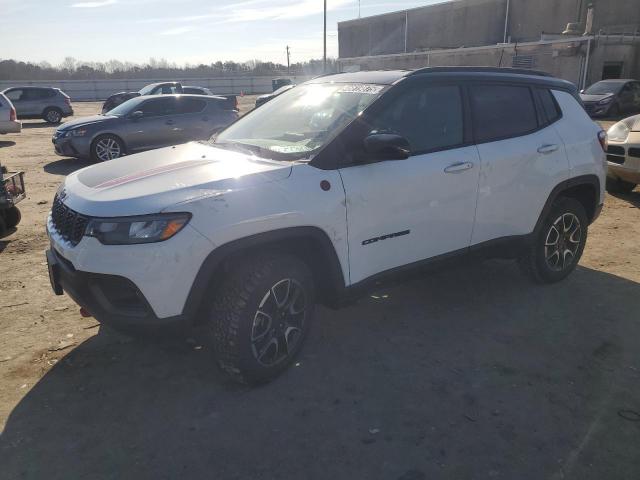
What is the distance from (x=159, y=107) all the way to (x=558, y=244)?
9.54 m

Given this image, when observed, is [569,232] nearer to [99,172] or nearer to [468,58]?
[99,172]

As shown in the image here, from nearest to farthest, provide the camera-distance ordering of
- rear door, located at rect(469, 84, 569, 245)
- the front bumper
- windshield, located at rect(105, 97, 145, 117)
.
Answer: rear door, located at rect(469, 84, 569, 245) < the front bumper < windshield, located at rect(105, 97, 145, 117)

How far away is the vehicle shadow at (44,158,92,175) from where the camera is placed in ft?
34.7

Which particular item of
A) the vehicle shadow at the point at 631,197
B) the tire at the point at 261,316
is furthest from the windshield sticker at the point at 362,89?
the vehicle shadow at the point at 631,197

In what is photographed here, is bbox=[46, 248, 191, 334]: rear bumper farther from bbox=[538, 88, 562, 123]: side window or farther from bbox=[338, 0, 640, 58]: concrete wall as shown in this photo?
bbox=[338, 0, 640, 58]: concrete wall

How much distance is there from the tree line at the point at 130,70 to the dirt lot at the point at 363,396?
51812 mm

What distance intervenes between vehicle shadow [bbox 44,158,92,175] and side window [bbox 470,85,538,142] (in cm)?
882

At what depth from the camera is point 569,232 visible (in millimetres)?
4734

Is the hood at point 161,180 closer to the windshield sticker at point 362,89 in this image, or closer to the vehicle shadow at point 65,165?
the windshield sticker at point 362,89

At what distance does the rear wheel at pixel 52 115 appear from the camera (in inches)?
890

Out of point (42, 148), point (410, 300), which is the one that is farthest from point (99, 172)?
point (42, 148)

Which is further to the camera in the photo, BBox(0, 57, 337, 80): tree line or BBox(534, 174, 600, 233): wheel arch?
BBox(0, 57, 337, 80): tree line

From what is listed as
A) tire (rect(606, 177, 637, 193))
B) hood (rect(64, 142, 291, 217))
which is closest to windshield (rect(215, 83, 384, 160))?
hood (rect(64, 142, 291, 217))

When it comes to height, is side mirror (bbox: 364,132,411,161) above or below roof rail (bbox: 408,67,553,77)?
below
